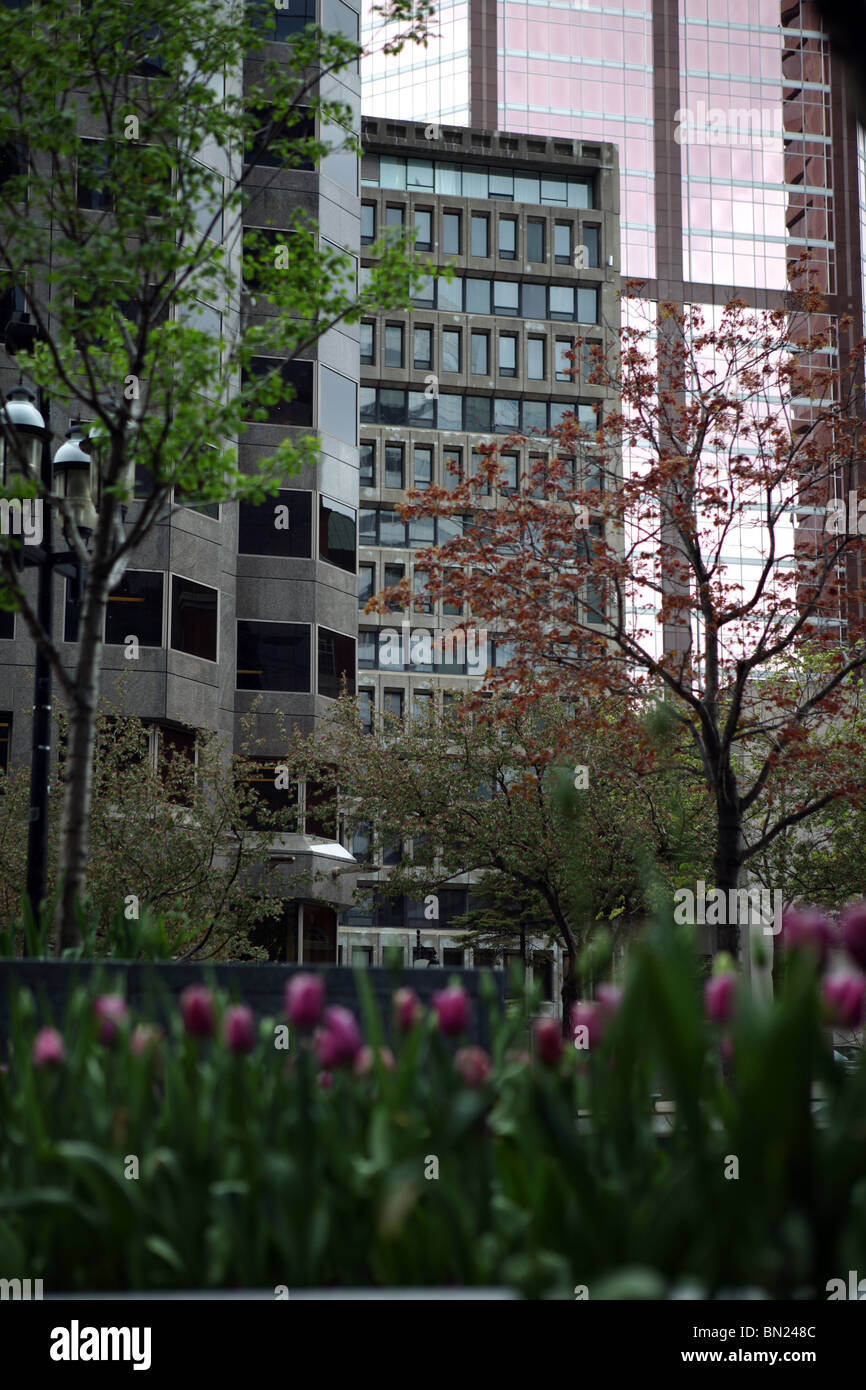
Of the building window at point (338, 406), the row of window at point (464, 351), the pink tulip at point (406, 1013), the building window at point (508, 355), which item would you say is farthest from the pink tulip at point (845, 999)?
the building window at point (508, 355)

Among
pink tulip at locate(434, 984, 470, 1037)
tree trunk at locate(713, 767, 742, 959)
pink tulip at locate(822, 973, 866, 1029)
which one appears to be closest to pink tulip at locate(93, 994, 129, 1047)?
pink tulip at locate(434, 984, 470, 1037)

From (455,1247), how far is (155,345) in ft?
23.4

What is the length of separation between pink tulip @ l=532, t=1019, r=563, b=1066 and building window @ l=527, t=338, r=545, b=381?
77907 mm

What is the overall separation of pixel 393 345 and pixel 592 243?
459 inches

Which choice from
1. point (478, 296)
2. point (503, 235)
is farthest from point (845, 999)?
point (503, 235)

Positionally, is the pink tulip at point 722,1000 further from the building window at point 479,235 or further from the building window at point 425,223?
the building window at point 479,235

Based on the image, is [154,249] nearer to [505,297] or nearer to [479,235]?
[505,297]

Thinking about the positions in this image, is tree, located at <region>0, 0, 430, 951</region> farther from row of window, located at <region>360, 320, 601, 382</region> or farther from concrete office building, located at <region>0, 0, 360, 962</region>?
row of window, located at <region>360, 320, 601, 382</region>

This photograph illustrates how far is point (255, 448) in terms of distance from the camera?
131 feet

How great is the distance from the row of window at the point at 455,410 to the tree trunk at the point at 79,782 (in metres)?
72.1

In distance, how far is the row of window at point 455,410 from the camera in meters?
79.5

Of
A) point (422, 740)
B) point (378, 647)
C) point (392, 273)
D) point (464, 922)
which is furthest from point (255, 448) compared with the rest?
point (378, 647)

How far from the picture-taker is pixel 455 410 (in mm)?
80500
